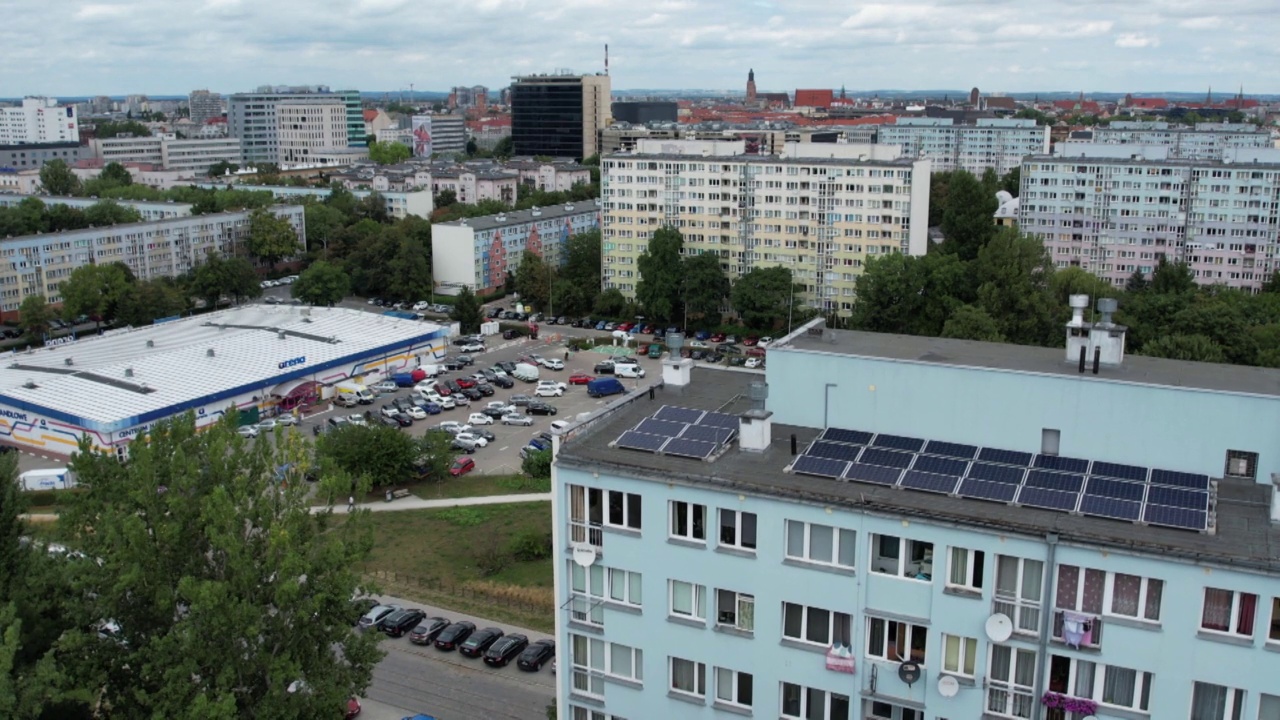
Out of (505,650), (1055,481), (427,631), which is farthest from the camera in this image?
(427,631)

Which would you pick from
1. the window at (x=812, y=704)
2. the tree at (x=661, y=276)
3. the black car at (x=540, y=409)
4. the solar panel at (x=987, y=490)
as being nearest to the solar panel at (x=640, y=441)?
the window at (x=812, y=704)

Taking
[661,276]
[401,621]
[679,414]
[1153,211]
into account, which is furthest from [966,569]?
[1153,211]

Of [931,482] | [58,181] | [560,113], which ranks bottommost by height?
[931,482]

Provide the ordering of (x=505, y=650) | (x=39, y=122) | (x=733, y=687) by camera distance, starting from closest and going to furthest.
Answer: (x=733, y=687) → (x=505, y=650) → (x=39, y=122)

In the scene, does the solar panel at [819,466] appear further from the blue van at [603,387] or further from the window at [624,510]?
the blue van at [603,387]

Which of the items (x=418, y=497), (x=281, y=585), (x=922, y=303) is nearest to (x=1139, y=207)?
(x=922, y=303)

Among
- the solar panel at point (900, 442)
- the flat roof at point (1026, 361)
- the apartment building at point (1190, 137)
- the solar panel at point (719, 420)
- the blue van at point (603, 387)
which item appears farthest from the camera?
the apartment building at point (1190, 137)

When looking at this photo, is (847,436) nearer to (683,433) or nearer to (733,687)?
(683,433)
